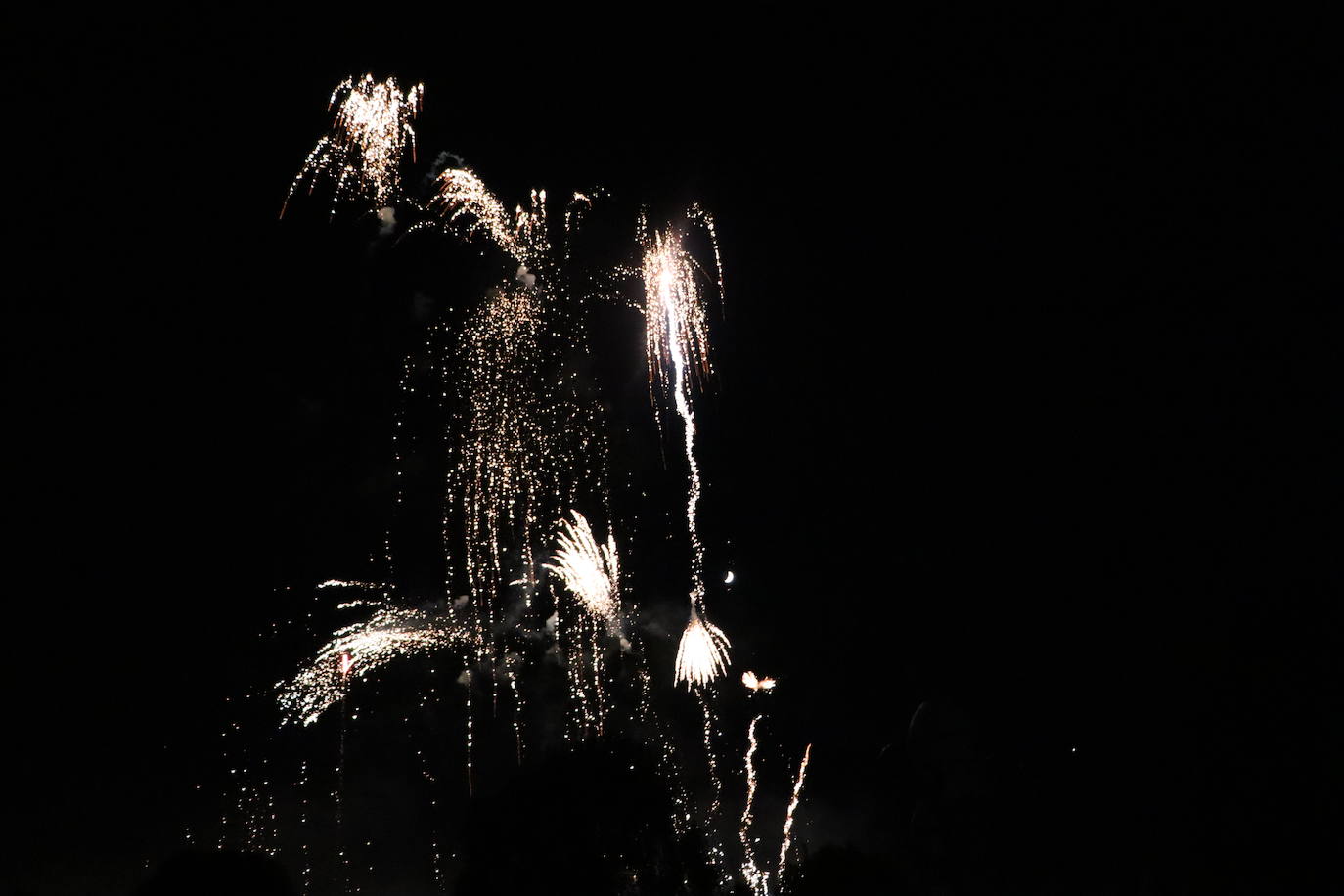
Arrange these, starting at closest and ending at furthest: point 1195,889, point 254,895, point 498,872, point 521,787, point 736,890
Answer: point 254,895 → point 1195,889 → point 498,872 → point 521,787 → point 736,890

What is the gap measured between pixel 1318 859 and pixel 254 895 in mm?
12525

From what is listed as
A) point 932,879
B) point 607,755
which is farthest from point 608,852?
point 932,879

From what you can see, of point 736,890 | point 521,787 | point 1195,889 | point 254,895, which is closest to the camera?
point 254,895

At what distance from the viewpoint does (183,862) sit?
9906 mm

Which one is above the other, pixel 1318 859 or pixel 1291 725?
pixel 1291 725

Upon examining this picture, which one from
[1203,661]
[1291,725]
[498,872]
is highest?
[1203,661]

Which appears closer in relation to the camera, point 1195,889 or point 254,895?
point 254,895

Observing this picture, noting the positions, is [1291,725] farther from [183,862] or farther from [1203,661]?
[183,862]

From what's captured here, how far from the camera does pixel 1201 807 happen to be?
36.6 feet

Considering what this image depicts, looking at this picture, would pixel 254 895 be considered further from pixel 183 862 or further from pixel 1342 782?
pixel 1342 782

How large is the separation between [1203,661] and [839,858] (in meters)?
10.1

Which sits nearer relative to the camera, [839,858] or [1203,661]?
[1203,661]

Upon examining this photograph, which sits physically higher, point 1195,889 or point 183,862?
point 183,862

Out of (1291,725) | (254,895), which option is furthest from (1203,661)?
(254,895)
